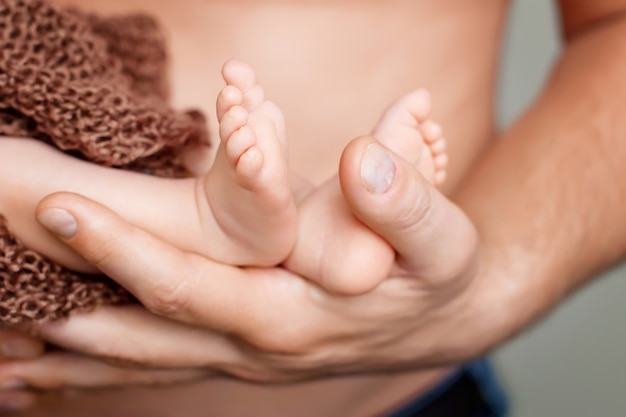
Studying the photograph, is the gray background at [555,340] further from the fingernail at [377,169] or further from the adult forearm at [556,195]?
the fingernail at [377,169]

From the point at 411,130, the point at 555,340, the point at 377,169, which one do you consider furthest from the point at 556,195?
the point at 555,340

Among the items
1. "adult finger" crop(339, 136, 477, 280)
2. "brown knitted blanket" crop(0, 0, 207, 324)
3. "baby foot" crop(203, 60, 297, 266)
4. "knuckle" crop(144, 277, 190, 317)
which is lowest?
"adult finger" crop(339, 136, 477, 280)

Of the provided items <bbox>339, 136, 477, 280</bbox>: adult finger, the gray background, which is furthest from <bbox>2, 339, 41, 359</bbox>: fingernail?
the gray background

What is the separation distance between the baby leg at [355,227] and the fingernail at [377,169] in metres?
0.07

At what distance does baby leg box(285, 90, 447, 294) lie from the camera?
0.58 meters

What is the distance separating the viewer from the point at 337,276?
0.58m

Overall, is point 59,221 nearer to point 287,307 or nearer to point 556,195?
point 287,307

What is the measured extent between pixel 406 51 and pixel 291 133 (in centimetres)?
15

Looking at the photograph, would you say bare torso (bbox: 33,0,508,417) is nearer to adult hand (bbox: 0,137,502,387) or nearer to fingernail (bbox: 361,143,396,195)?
adult hand (bbox: 0,137,502,387)

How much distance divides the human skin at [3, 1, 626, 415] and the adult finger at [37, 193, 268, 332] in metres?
0.02

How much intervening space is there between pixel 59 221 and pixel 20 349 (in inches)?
7.5

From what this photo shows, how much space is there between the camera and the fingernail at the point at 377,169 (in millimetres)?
513

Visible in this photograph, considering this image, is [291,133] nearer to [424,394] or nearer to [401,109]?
[401,109]

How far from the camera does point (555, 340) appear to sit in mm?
1640
